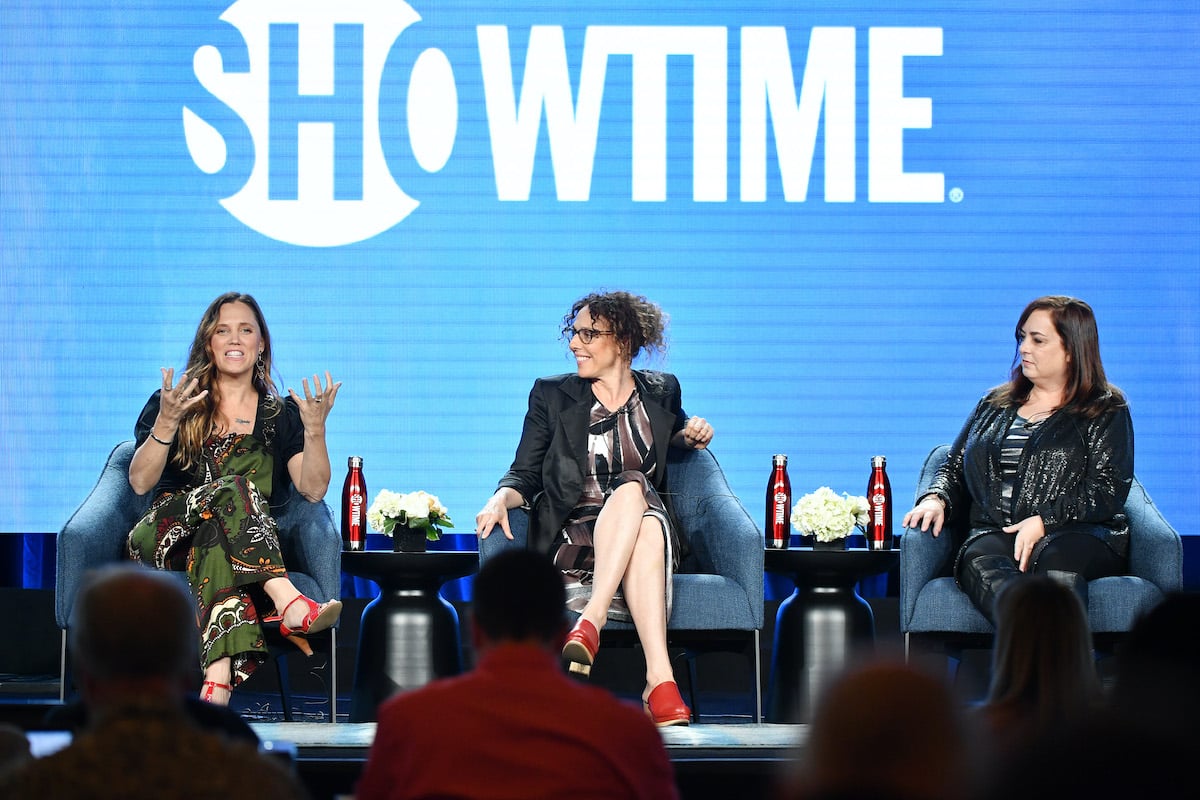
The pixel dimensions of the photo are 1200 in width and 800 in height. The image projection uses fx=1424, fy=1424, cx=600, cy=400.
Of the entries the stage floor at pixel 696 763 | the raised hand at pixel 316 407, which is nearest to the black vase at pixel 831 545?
the stage floor at pixel 696 763

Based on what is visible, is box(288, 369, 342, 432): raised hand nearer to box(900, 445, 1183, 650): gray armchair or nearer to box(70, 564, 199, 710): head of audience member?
box(900, 445, 1183, 650): gray armchair

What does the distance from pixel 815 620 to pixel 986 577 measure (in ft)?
1.63

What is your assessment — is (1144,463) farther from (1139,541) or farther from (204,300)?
(204,300)

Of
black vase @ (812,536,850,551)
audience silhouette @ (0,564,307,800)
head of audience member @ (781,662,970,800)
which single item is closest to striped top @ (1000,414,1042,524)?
black vase @ (812,536,850,551)

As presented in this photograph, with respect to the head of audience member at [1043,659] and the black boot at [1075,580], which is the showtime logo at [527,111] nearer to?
the black boot at [1075,580]

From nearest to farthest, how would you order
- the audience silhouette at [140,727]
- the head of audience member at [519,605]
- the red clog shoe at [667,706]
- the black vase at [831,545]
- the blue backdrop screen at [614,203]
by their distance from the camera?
the audience silhouette at [140,727], the head of audience member at [519,605], the red clog shoe at [667,706], the black vase at [831,545], the blue backdrop screen at [614,203]

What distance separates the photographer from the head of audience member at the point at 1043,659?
6.50ft

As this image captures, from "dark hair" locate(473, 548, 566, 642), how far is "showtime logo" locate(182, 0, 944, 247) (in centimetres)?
321

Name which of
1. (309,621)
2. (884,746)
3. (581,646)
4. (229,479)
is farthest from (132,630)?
(229,479)

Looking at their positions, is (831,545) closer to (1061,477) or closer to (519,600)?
(1061,477)

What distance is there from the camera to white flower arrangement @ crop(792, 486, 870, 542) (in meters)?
4.04

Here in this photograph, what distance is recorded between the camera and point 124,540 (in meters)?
4.09

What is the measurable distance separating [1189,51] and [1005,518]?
2014 mm

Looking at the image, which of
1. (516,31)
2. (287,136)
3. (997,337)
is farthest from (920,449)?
(287,136)
